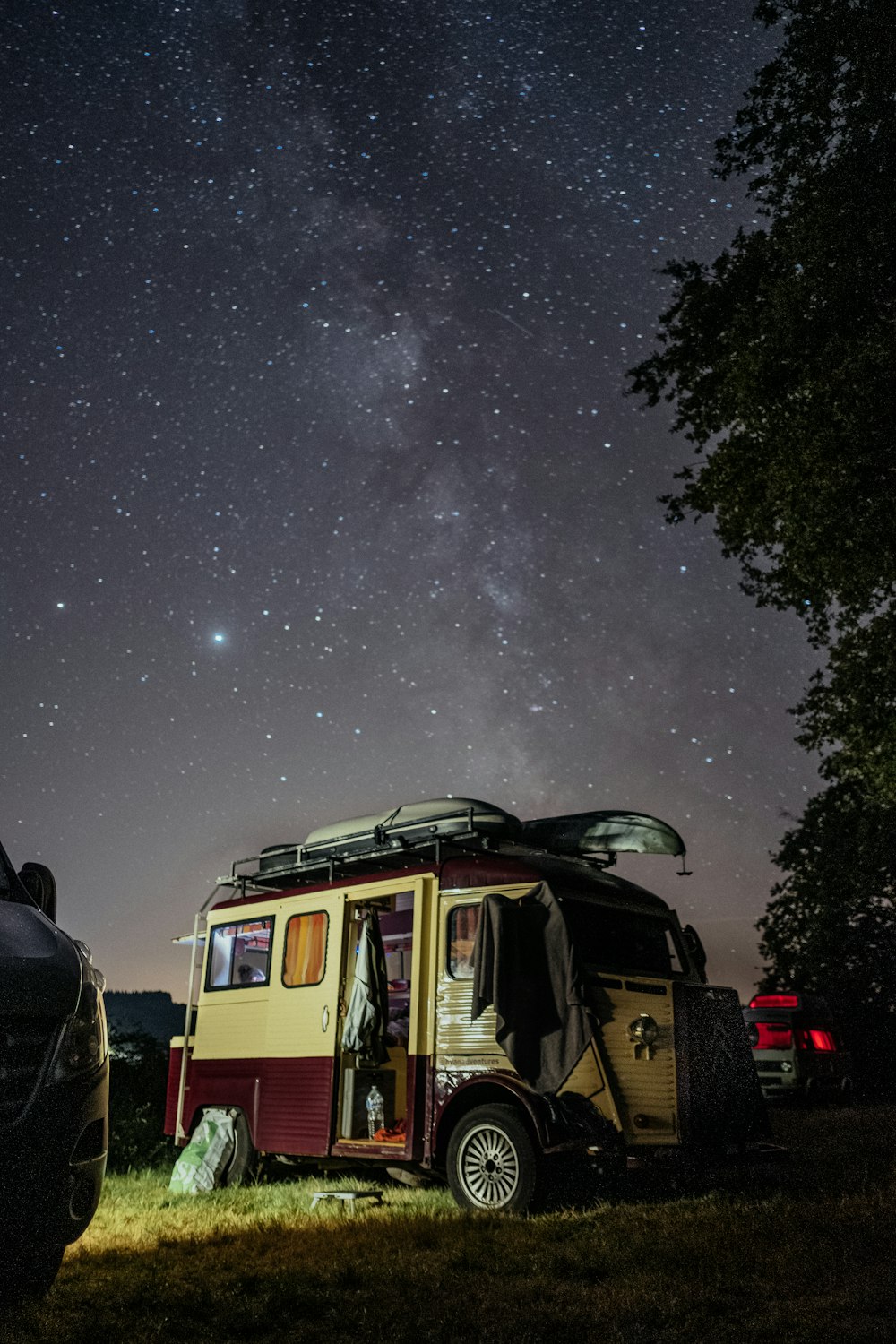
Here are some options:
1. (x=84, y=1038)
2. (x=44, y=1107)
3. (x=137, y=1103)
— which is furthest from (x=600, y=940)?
(x=137, y=1103)

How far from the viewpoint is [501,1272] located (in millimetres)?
6016

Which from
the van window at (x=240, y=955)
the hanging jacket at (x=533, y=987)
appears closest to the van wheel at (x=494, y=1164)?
the hanging jacket at (x=533, y=987)

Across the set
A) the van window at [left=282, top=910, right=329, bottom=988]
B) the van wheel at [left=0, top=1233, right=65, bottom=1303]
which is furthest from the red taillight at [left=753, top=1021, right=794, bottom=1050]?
the van wheel at [left=0, top=1233, right=65, bottom=1303]

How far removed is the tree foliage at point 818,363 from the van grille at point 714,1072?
24.8ft

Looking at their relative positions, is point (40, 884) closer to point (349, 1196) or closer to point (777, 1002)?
point (349, 1196)

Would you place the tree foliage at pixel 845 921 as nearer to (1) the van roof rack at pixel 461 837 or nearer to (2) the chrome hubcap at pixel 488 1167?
(1) the van roof rack at pixel 461 837

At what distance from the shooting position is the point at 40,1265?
3920 millimetres

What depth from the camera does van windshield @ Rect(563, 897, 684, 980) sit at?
862cm

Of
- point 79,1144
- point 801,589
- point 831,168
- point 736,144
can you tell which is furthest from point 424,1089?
point 736,144

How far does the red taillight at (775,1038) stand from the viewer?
14.5 meters

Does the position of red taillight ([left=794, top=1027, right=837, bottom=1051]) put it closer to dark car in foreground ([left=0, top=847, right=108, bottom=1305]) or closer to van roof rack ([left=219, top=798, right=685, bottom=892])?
van roof rack ([left=219, top=798, right=685, bottom=892])

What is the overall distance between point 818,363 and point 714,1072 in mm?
9612

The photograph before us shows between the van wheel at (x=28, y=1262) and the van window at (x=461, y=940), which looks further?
the van window at (x=461, y=940)

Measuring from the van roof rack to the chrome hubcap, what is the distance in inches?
88.0
